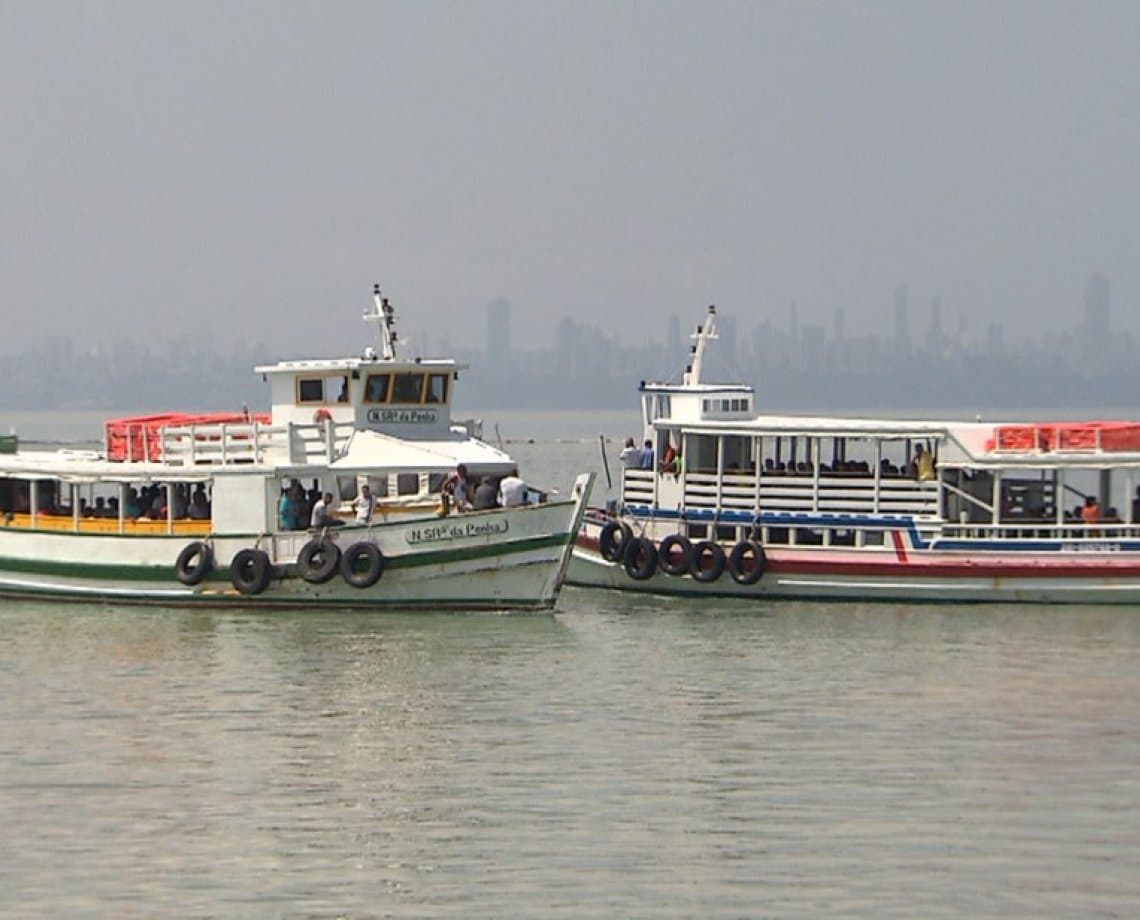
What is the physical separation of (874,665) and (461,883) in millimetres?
13607

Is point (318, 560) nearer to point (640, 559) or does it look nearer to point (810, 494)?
point (640, 559)

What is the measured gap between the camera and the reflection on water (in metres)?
20.5

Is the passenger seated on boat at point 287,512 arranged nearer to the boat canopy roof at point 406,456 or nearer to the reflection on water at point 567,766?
the boat canopy roof at point 406,456

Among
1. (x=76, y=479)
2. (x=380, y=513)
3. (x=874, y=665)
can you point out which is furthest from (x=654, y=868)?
(x=76, y=479)

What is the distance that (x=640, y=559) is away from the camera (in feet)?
136

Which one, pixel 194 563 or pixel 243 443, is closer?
pixel 194 563

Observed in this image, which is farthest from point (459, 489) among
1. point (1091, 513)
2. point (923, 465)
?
point (1091, 513)

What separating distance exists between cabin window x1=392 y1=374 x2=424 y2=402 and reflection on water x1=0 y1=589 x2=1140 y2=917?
210 inches

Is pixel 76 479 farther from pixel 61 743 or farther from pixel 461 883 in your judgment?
pixel 461 883

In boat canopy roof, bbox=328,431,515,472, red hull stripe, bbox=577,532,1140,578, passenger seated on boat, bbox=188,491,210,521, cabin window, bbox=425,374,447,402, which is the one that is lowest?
red hull stripe, bbox=577,532,1140,578

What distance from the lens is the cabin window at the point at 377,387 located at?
4147cm

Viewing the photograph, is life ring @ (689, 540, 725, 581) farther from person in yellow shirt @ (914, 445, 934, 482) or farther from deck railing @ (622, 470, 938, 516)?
person in yellow shirt @ (914, 445, 934, 482)

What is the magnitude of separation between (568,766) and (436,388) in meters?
17.6

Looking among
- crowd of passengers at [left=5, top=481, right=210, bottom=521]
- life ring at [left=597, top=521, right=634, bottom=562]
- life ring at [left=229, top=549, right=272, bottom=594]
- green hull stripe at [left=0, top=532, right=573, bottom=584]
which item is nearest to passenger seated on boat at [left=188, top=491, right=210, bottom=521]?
crowd of passengers at [left=5, top=481, right=210, bottom=521]
